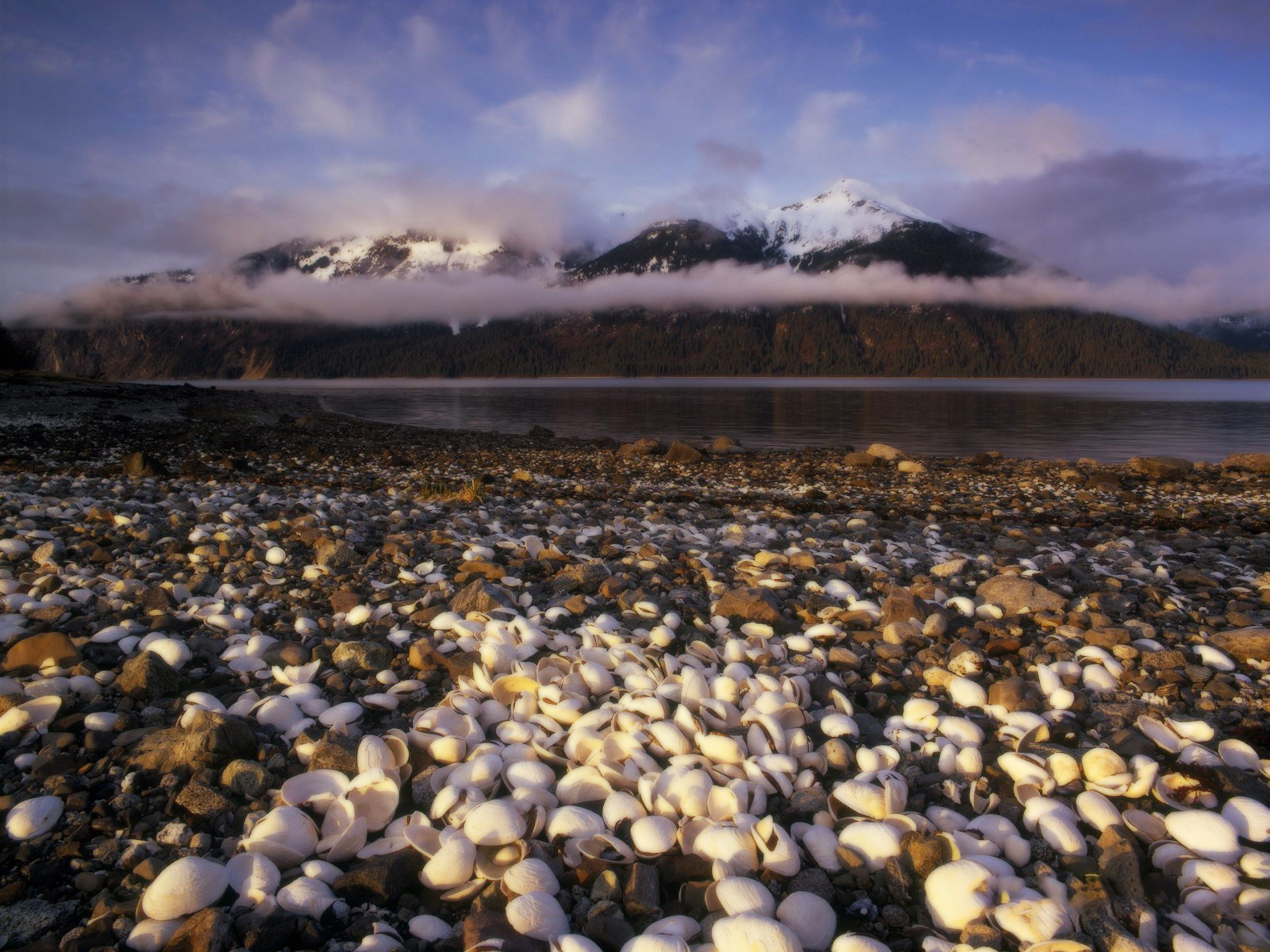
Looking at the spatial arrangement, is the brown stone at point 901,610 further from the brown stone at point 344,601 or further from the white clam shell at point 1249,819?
the brown stone at point 344,601

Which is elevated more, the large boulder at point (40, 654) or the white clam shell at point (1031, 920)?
the large boulder at point (40, 654)

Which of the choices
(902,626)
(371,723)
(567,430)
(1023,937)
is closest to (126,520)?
(371,723)

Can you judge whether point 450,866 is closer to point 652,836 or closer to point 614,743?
point 652,836

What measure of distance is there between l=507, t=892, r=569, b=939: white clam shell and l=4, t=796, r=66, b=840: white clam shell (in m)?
1.61

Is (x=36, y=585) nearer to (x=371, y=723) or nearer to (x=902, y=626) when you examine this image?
(x=371, y=723)

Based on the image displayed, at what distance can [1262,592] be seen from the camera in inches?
206

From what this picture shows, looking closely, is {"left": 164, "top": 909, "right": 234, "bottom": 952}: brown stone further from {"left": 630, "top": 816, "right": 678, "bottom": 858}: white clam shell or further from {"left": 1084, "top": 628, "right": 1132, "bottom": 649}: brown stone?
{"left": 1084, "top": 628, "right": 1132, "bottom": 649}: brown stone

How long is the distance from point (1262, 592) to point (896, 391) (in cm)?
8052

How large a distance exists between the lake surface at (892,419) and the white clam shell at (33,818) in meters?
21.8

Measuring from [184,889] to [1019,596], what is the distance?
4.62 meters

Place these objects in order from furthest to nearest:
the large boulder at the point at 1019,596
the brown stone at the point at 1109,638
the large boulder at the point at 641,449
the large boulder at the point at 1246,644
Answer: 1. the large boulder at the point at 641,449
2. the large boulder at the point at 1019,596
3. the brown stone at the point at 1109,638
4. the large boulder at the point at 1246,644

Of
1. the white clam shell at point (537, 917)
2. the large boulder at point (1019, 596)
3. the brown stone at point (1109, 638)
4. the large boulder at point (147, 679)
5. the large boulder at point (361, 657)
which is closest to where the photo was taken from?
the white clam shell at point (537, 917)

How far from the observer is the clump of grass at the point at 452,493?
910 cm

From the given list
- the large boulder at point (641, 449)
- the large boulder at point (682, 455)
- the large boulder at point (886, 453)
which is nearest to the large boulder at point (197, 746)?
the large boulder at point (682, 455)
